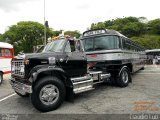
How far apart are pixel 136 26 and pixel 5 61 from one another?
63.0 meters

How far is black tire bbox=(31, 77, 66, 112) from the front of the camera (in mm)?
6680

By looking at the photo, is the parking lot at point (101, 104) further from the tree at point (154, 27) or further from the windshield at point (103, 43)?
the tree at point (154, 27)

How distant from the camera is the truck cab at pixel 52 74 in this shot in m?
6.79

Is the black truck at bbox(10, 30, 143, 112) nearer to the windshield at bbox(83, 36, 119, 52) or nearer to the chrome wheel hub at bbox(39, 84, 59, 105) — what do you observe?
the chrome wheel hub at bbox(39, 84, 59, 105)

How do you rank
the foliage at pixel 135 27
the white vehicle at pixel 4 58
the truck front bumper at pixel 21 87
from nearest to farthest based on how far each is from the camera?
the truck front bumper at pixel 21 87, the white vehicle at pixel 4 58, the foliage at pixel 135 27

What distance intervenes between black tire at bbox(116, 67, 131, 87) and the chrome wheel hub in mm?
4589

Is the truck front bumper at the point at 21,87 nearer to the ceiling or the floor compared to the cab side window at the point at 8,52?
nearer to the floor

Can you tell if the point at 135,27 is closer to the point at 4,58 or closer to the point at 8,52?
the point at 8,52

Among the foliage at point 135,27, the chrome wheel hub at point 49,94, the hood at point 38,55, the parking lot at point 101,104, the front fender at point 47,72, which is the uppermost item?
the foliage at point 135,27

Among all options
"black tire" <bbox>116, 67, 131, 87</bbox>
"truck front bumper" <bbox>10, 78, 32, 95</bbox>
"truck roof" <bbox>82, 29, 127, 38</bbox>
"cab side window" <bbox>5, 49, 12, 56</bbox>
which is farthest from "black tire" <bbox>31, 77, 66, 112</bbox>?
"cab side window" <bbox>5, 49, 12, 56</bbox>

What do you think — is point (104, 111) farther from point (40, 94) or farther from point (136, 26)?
point (136, 26)

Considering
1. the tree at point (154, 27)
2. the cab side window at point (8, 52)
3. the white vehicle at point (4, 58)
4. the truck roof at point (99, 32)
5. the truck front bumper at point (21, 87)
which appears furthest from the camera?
the tree at point (154, 27)

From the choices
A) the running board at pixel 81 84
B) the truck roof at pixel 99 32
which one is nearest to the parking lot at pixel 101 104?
the running board at pixel 81 84

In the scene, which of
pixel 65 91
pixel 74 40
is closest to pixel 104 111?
pixel 65 91
